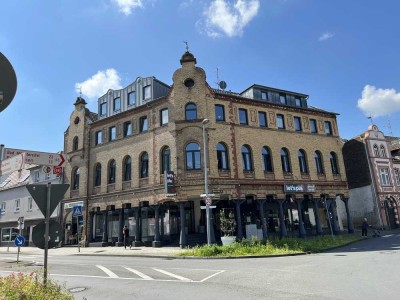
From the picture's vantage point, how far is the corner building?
2594 centimetres

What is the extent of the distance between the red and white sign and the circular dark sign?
2.44 m

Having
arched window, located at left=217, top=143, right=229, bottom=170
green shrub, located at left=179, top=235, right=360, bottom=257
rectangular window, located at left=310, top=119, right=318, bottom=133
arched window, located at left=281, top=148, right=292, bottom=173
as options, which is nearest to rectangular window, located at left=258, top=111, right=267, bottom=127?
arched window, located at left=281, top=148, right=292, bottom=173

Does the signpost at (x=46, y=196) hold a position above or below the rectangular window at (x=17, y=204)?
below

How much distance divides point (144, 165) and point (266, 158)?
10934 millimetres

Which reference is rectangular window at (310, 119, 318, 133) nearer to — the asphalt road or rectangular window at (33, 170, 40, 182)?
the asphalt road

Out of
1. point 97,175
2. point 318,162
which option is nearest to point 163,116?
point 97,175

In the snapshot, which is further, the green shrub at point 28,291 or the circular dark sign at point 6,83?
the green shrub at point 28,291

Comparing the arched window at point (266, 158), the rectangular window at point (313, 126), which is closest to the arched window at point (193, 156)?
the arched window at point (266, 158)

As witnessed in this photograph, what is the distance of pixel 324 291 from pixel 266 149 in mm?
21714

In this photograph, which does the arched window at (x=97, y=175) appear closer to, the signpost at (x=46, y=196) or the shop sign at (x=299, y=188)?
the shop sign at (x=299, y=188)

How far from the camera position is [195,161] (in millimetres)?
25672

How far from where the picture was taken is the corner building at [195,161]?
25938 millimetres

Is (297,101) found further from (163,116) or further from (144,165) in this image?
(144,165)

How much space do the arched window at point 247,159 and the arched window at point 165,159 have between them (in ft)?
21.0
